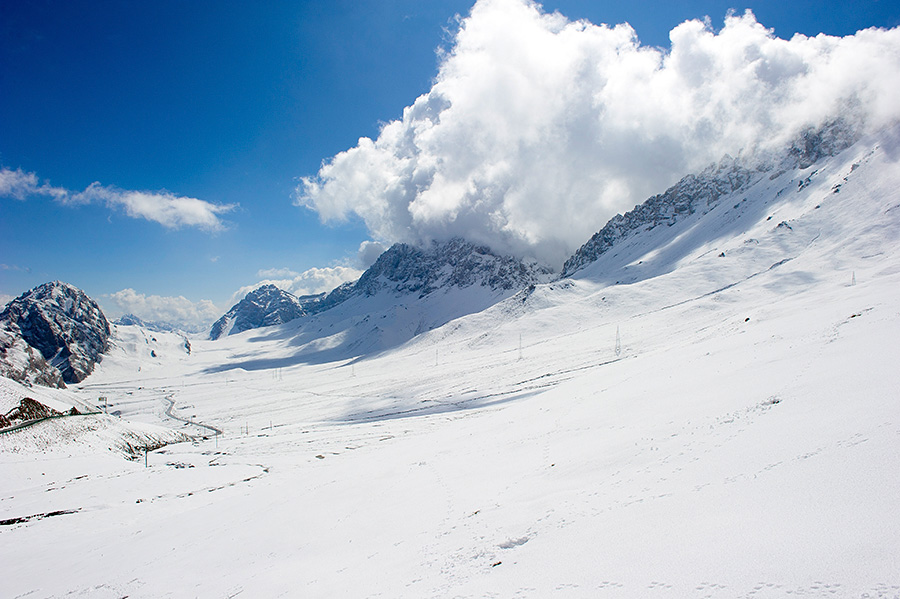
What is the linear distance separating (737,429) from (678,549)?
6462mm

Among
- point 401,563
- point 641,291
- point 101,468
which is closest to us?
point 401,563

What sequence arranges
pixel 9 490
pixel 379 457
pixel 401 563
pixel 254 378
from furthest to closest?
pixel 254 378 → pixel 9 490 → pixel 379 457 → pixel 401 563

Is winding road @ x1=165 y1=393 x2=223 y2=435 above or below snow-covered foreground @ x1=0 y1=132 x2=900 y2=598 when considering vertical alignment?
below

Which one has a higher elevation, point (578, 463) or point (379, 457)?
point (578, 463)

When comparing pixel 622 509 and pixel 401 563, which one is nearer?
pixel 622 509

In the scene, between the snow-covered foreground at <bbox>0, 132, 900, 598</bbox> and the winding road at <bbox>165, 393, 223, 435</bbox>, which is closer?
the snow-covered foreground at <bbox>0, 132, 900, 598</bbox>

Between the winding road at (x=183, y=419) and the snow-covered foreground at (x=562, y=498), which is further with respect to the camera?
the winding road at (x=183, y=419)

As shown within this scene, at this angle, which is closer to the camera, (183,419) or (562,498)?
(562,498)

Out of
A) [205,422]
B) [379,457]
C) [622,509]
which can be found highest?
[622,509]

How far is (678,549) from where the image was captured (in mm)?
6660

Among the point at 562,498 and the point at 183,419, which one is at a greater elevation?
the point at 562,498

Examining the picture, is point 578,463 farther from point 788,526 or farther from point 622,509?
point 788,526

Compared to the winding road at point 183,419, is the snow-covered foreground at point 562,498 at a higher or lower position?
higher

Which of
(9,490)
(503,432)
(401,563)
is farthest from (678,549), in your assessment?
(9,490)
